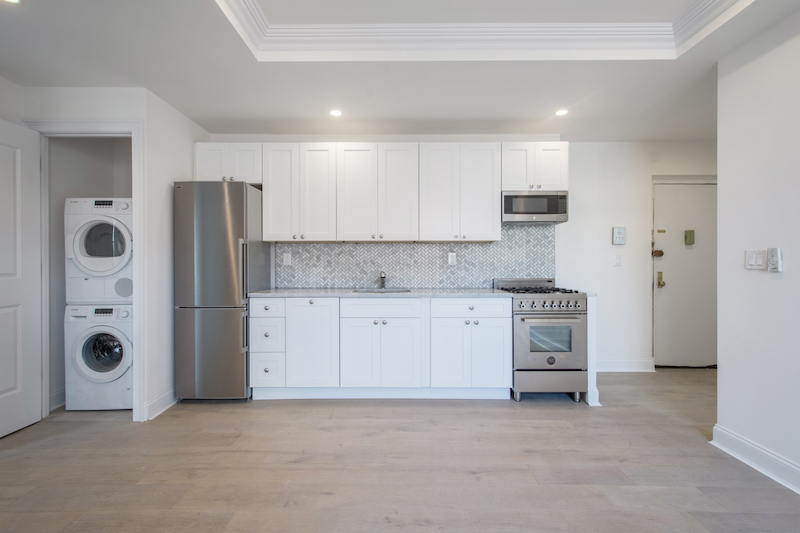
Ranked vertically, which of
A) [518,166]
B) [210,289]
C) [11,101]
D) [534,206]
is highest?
[11,101]

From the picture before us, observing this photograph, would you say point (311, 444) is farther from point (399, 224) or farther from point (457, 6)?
point (457, 6)

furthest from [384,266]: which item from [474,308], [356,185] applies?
[474,308]

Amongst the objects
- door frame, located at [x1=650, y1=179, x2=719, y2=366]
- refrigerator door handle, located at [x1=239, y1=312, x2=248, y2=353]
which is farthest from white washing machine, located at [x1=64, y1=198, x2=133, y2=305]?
door frame, located at [x1=650, y1=179, x2=719, y2=366]

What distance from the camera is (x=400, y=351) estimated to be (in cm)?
317

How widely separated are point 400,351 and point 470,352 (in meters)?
0.61

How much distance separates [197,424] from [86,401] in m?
1.05

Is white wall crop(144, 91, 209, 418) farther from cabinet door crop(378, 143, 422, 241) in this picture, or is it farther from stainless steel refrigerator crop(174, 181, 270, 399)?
cabinet door crop(378, 143, 422, 241)

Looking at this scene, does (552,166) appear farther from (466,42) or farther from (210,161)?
(210,161)

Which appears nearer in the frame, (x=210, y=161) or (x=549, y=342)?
(x=549, y=342)

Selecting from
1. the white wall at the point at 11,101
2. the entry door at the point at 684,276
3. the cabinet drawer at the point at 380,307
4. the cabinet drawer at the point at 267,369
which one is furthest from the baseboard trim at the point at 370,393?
the white wall at the point at 11,101

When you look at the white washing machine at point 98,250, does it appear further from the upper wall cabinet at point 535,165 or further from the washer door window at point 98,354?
the upper wall cabinet at point 535,165

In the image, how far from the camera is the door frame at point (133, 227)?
274 cm

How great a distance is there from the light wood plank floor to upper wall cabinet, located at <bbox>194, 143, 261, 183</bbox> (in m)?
2.05

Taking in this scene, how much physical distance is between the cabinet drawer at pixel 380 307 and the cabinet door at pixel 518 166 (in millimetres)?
1422
